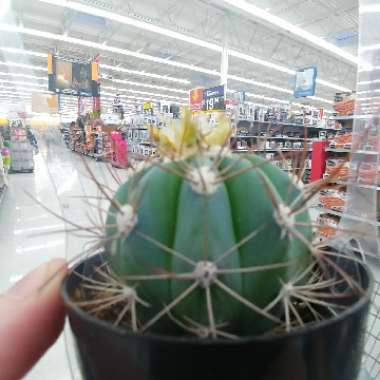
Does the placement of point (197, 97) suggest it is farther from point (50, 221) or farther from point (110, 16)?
point (50, 221)

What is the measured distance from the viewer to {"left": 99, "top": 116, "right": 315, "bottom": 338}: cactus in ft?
0.87

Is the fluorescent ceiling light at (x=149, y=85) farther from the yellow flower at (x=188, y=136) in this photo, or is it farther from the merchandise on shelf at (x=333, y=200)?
the yellow flower at (x=188, y=136)

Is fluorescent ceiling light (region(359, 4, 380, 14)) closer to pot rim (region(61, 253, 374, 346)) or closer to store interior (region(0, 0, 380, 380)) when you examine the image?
store interior (region(0, 0, 380, 380))

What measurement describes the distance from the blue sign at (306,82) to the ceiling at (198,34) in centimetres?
75

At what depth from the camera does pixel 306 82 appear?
8.62m

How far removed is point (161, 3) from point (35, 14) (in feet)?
11.4

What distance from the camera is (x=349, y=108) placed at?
11.6 feet

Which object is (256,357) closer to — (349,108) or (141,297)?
(141,297)

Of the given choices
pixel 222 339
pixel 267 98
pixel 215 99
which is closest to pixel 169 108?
pixel 215 99

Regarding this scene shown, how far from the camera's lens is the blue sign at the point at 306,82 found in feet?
27.7

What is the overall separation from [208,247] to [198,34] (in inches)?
387

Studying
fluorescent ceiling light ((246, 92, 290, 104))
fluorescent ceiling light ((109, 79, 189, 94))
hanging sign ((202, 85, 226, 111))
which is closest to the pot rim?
hanging sign ((202, 85, 226, 111))

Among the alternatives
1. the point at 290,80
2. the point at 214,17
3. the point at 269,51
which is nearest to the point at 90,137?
the point at 214,17

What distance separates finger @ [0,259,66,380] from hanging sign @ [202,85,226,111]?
6.34 metres
